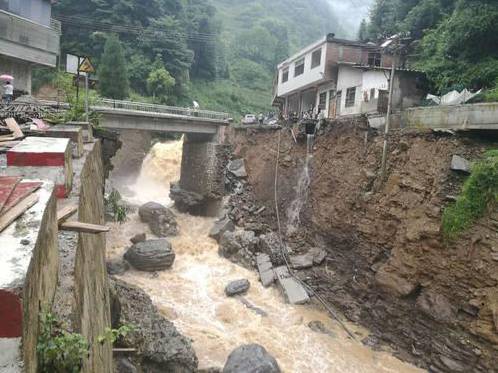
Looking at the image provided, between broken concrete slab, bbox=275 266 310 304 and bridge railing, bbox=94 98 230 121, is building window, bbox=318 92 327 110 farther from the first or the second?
broken concrete slab, bbox=275 266 310 304

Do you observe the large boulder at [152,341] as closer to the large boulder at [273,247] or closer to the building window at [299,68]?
the large boulder at [273,247]

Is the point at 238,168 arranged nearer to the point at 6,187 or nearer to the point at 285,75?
the point at 285,75

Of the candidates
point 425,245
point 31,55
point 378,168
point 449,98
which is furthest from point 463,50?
point 31,55

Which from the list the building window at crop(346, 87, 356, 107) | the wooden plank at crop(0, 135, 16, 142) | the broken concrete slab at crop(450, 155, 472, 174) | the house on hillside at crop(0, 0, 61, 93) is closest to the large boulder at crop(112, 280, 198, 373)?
the wooden plank at crop(0, 135, 16, 142)

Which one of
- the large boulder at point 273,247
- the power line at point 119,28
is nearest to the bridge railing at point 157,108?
the large boulder at point 273,247

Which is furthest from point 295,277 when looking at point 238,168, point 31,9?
point 31,9

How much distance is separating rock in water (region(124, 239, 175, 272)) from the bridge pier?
26.9ft

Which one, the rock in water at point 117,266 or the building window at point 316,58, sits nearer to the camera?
the rock in water at point 117,266

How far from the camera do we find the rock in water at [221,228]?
24.8 m

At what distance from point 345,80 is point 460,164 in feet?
Answer: 50.6

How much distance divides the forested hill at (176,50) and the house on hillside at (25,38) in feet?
44.8

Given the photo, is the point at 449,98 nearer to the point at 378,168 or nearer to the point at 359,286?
the point at 378,168

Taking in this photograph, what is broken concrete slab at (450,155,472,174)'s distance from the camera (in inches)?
569

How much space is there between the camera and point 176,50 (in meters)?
46.5
